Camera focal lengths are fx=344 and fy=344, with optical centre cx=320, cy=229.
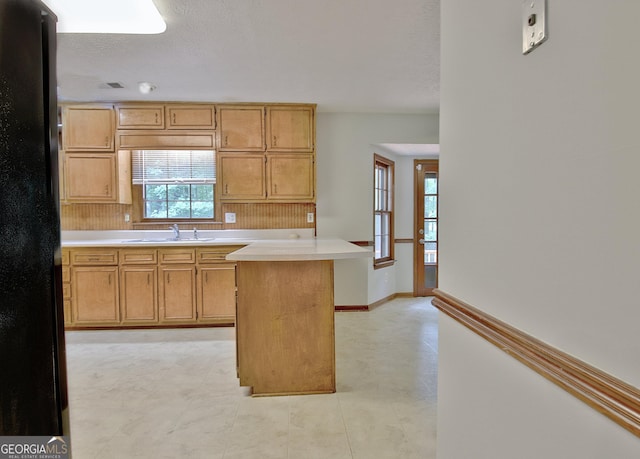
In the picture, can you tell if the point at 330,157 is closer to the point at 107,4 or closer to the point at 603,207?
the point at 107,4

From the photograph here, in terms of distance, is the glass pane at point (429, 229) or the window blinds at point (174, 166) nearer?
the window blinds at point (174, 166)

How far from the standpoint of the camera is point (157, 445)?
1.79 metres

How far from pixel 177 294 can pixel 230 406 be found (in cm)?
189

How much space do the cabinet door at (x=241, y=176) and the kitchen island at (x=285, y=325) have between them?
74.0 inches

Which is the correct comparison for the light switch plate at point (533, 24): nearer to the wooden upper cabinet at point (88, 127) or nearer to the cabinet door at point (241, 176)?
the cabinet door at point (241, 176)

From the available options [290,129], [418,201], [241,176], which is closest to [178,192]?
[241,176]

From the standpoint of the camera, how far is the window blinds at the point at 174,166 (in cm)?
400

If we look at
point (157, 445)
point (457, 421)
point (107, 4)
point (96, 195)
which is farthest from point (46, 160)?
point (96, 195)

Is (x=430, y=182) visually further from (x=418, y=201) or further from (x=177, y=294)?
(x=177, y=294)

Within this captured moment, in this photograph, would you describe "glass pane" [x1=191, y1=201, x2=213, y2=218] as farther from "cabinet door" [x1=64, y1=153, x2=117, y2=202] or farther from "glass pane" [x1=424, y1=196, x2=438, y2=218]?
"glass pane" [x1=424, y1=196, x2=438, y2=218]

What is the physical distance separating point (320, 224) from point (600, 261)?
3819 mm

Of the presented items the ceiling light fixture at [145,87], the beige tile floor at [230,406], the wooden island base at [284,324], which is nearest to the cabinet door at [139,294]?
the beige tile floor at [230,406]

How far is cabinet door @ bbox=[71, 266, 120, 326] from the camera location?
144 inches

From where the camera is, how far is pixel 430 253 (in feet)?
16.2
